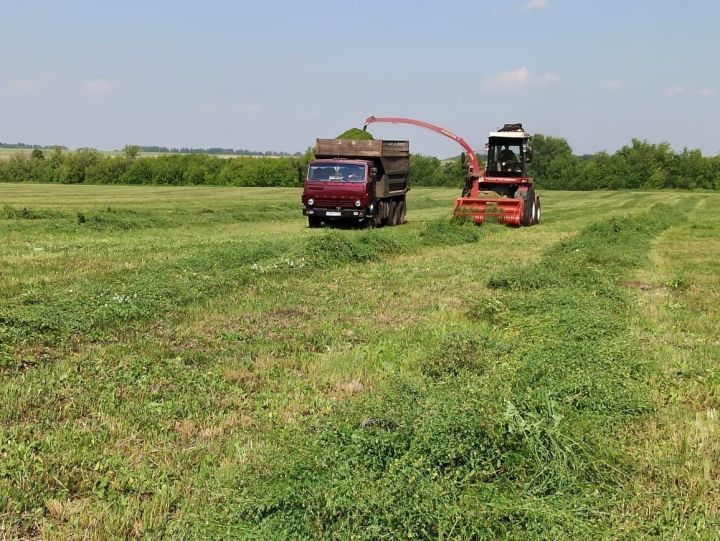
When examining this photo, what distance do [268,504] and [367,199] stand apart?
57.7 ft

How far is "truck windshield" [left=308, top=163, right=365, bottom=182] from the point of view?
20.5m

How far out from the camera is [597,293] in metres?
8.80

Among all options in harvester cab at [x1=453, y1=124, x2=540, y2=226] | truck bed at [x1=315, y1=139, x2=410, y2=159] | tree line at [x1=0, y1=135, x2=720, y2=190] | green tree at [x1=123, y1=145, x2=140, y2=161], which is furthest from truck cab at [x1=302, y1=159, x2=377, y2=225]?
green tree at [x1=123, y1=145, x2=140, y2=161]

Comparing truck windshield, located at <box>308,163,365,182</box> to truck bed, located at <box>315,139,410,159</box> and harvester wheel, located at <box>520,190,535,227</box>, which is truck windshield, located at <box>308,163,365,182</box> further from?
harvester wheel, located at <box>520,190,535,227</box>

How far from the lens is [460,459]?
3549 millimetres

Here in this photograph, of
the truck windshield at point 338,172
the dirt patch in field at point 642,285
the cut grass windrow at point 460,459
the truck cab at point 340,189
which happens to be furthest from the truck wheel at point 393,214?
the cut grass windrow at point 460,459

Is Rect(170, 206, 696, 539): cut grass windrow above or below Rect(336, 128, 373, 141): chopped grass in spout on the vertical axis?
below

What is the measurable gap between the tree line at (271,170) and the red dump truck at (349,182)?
45370mm

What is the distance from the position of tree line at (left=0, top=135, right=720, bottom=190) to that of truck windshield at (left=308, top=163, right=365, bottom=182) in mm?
46095

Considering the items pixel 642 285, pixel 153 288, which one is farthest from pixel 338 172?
pixel 153 288

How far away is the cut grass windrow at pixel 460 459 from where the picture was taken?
3064 millimetres

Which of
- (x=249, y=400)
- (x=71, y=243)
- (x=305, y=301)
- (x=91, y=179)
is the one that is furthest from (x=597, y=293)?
(x=91, y=179)

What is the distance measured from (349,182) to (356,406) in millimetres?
16320

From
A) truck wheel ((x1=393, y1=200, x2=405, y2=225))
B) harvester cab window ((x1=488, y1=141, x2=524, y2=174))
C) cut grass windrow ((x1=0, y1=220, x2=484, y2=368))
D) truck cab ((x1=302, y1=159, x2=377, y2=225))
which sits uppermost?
harvester cab window ((x1=488, y1=141, x2=524, y2=174))
